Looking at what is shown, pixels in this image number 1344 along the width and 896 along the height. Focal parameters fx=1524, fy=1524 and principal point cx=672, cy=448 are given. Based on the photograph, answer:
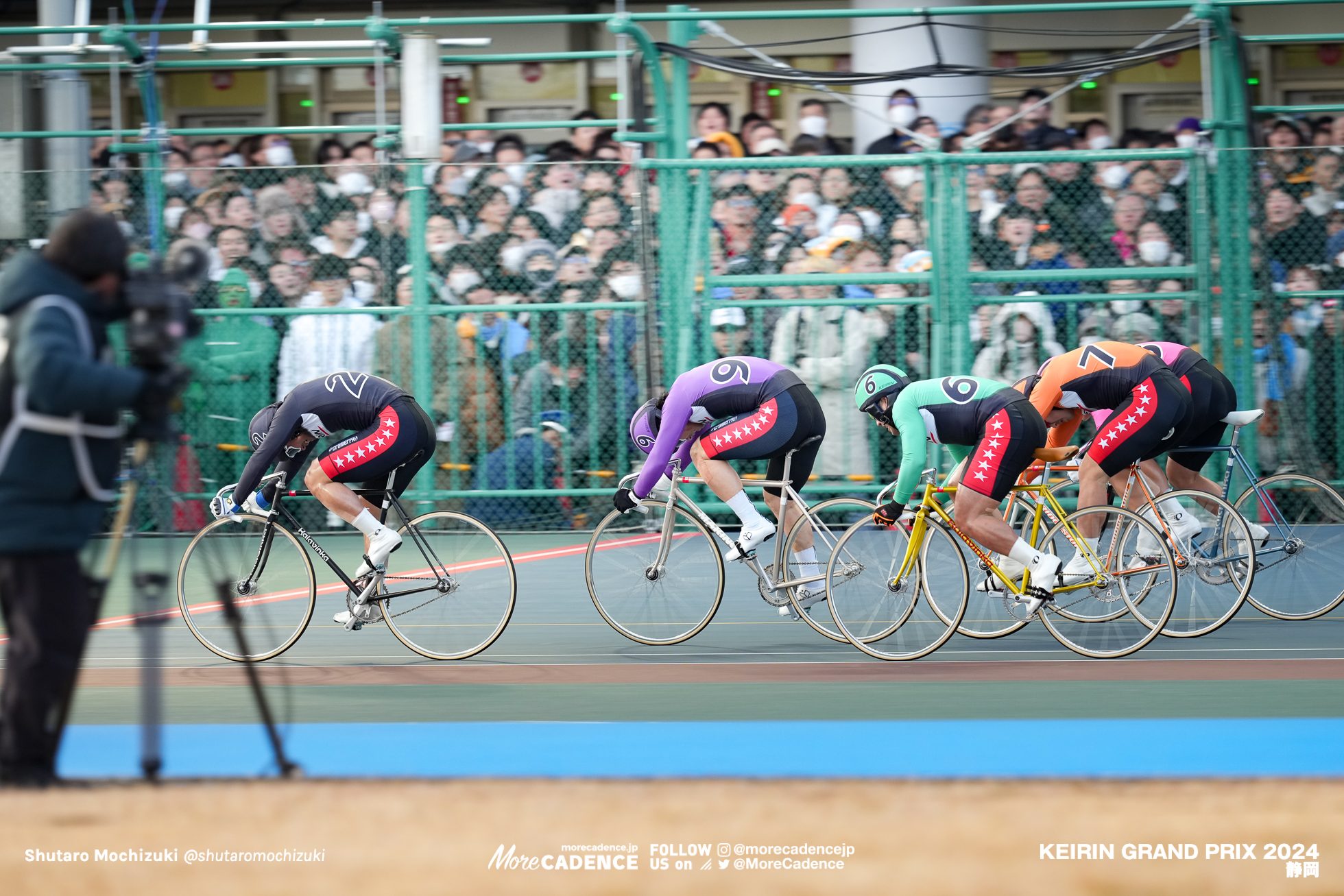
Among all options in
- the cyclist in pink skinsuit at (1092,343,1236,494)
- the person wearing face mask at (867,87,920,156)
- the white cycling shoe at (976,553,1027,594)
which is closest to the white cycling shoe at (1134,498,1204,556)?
the cyclist in pink skinsuit at (1092,343,1236,494)

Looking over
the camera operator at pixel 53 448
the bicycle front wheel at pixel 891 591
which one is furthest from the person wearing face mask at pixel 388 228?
the camera operator at pixel 53 448

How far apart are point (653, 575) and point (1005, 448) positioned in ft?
6.31

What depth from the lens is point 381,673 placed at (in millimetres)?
7527

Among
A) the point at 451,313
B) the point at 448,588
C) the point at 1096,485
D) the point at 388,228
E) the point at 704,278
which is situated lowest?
the point at 448,588

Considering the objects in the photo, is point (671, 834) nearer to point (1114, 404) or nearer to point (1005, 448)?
point (1005, 448)

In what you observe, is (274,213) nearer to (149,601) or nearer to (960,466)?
(960,466)

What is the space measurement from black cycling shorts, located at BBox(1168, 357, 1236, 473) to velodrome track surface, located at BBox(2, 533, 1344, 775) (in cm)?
105

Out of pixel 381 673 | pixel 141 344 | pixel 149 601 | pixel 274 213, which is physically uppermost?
pixel 274 213

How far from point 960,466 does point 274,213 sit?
6.12 meters

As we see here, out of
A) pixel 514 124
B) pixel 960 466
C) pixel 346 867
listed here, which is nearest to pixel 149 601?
pixel 346 867

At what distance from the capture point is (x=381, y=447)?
762 cm

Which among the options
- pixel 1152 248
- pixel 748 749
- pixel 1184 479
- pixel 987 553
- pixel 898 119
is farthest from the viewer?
pixel 898 119

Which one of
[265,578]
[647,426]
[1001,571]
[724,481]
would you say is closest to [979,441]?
[1001,571]

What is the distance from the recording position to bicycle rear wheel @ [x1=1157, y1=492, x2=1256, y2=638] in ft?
25.7
